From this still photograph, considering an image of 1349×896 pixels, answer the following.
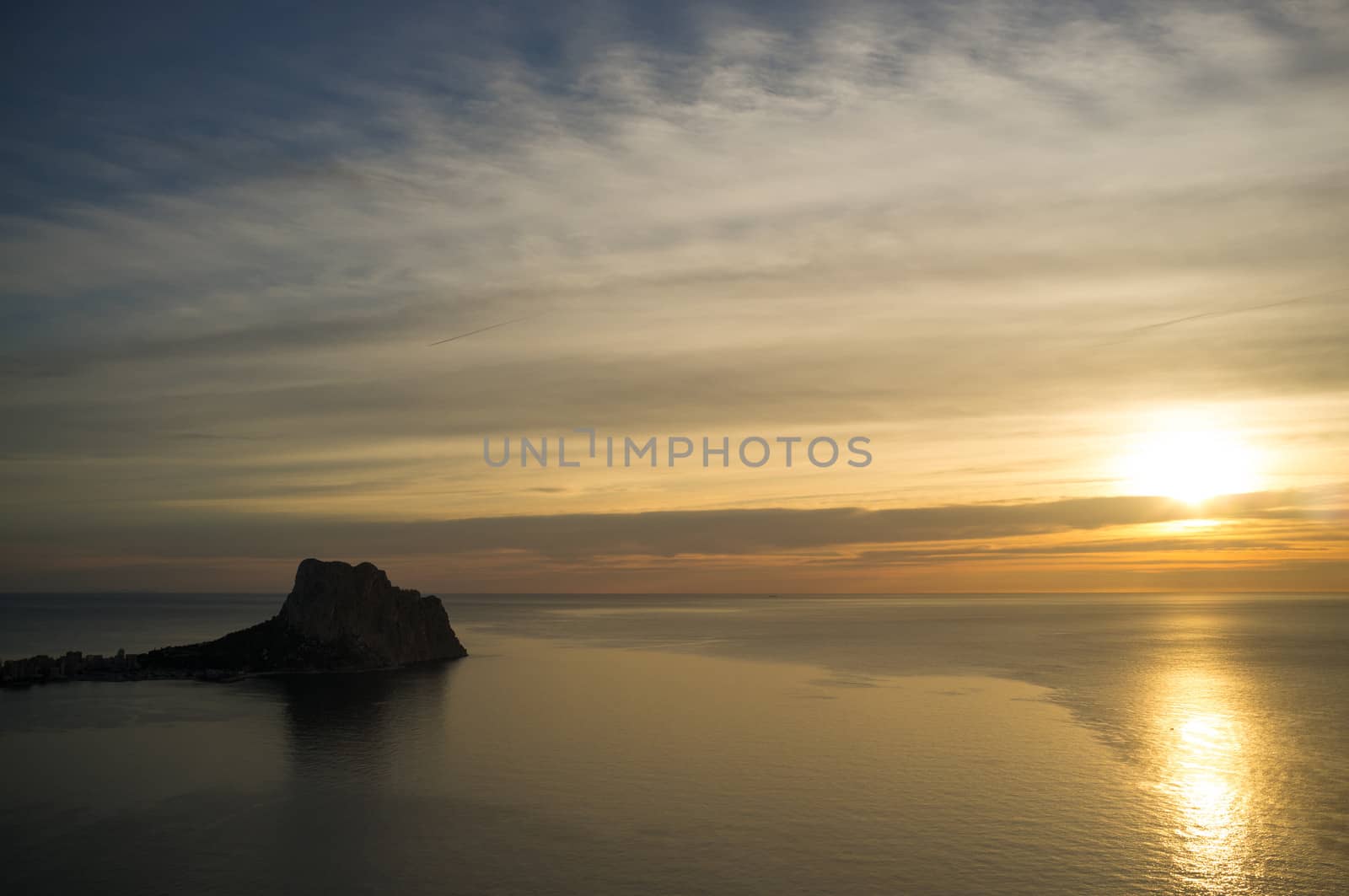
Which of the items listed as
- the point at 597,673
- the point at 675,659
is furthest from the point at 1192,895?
the point at 675,659

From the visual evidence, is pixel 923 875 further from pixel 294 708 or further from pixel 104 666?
pixel 104 666

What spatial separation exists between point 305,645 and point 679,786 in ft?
197

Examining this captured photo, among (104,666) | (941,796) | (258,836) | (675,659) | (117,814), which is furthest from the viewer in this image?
(675,659)

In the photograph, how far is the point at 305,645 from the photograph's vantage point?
9075cm

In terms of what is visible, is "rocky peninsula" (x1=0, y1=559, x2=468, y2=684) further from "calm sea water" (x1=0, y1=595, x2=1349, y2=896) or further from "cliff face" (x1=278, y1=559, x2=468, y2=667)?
"calm sea water" (x1=0, y1=595, x2=1349, y2=896)

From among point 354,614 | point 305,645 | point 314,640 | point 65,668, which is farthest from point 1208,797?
point 65,668

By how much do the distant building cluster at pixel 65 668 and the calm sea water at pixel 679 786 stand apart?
560 cm

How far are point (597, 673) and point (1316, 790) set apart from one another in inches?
2538

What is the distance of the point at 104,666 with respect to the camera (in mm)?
86250

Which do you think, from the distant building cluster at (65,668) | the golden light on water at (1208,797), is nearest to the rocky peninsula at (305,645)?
the distant building cluster at (65,668)

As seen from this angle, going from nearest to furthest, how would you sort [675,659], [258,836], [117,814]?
[258,836] < [117,814] < [675,659]

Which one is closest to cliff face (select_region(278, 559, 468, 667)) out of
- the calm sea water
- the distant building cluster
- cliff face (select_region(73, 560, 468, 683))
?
cliff face (select_region(73, 560, 468, 683))

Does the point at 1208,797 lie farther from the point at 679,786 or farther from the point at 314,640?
the point at 314,640

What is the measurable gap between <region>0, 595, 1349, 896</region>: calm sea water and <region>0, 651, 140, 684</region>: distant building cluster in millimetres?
5600
